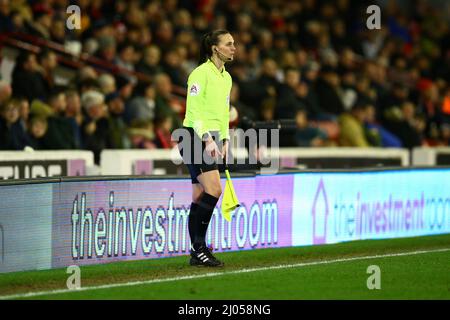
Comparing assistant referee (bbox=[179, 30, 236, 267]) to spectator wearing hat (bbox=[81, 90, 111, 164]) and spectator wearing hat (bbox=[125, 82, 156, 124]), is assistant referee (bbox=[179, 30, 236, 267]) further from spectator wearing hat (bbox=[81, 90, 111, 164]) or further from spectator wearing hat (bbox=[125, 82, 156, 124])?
spectator wearing hat (bbox=[125, 82, 156, 124])

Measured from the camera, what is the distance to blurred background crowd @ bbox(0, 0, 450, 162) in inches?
579

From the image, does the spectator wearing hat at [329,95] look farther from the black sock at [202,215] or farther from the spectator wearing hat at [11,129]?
the black sock at [202,215]

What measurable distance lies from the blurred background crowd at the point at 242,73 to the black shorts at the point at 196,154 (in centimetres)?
146

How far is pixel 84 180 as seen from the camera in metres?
10.3

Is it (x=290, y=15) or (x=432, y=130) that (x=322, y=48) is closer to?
(x=290, y=15)

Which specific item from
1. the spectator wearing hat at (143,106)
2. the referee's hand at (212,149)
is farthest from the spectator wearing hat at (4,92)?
the referee's hand at (212,149)

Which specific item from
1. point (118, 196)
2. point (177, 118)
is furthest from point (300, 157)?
point (118, 196)

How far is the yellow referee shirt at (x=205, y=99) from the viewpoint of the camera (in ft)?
31.7

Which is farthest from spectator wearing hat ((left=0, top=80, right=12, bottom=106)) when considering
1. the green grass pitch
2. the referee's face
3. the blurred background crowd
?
the referee's face

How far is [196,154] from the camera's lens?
9766 millimetres

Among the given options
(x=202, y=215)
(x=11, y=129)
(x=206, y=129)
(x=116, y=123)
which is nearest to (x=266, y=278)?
(x=202, y=215)

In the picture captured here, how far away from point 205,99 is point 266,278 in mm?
1743

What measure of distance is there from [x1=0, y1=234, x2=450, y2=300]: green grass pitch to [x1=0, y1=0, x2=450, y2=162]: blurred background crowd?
1683 mm

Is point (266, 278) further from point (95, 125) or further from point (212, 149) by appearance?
point (95, 125)
